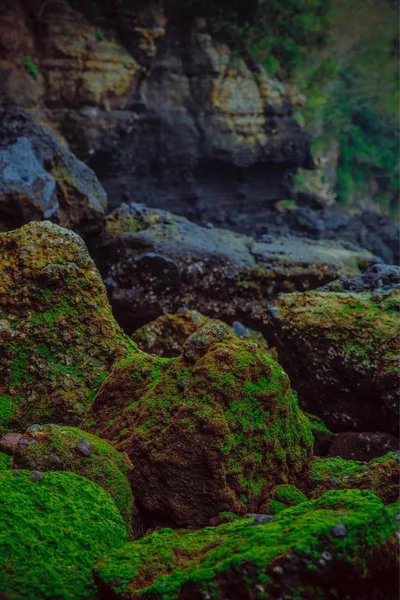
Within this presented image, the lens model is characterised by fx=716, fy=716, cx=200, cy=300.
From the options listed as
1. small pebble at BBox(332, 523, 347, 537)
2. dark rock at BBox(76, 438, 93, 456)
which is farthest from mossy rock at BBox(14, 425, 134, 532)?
→ small pebble at BBox(332, 523, 347, 537)

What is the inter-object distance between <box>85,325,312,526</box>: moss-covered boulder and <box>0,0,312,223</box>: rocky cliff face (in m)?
12.0

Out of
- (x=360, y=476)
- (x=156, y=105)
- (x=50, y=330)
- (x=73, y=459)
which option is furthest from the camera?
(x=156, y=105)

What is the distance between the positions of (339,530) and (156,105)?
16.6 meters

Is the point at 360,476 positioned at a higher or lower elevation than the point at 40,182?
higher

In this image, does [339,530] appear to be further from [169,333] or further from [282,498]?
[169,333]

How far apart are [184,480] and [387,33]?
2639cm

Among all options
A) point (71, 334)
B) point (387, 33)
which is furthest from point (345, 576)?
point (387, 33)

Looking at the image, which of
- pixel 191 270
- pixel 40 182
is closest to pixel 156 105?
pixel 40 182

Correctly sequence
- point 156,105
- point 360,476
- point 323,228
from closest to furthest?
point 360,476, point 156,105, point 323,228

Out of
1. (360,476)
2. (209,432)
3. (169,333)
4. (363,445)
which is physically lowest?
(169,333)

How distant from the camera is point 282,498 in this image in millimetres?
3412

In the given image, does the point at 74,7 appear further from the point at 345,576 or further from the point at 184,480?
the point at 345,576

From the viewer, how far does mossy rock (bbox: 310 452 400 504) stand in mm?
3441

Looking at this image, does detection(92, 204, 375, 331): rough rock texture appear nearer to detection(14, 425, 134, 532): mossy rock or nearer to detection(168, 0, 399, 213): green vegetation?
detection(14, 425, 134, 532): mossy rock
